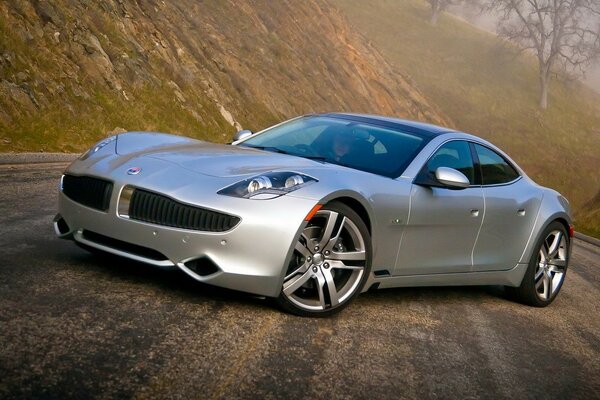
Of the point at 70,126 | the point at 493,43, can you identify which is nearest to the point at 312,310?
the point at 70,126

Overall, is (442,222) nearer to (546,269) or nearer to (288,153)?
(288,153)

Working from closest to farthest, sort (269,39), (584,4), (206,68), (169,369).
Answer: (169,369) → (206,68) → (269,39) → (584,4)

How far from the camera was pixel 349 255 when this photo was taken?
5367 mm

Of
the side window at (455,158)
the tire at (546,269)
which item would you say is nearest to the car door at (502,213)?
the side window at (455,158)

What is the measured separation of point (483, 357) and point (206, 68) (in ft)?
84.0

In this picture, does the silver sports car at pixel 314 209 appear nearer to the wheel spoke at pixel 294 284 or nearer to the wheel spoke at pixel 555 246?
the wheel spoke at pixel 294 284

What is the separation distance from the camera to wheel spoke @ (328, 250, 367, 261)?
5.30 metres

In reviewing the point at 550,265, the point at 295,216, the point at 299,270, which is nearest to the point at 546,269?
the point at 550,265

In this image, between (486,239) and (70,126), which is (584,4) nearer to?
(70,126)

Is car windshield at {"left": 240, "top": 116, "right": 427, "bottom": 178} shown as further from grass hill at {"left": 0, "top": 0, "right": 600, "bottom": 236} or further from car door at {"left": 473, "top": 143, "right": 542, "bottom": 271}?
grass hill at {"left": 0, "top": 0, "right": 600, "bottom": 236}

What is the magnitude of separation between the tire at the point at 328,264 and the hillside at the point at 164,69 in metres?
11.5

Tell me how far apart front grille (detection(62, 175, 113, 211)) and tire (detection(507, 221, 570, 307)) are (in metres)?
3.86

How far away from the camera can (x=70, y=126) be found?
18.7 meters

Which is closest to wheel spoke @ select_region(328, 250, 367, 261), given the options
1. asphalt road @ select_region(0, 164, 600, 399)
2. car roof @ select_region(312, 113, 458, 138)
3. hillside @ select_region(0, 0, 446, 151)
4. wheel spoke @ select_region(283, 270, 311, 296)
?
wheel spoke @ select_region(283, 270, 311, 296)
